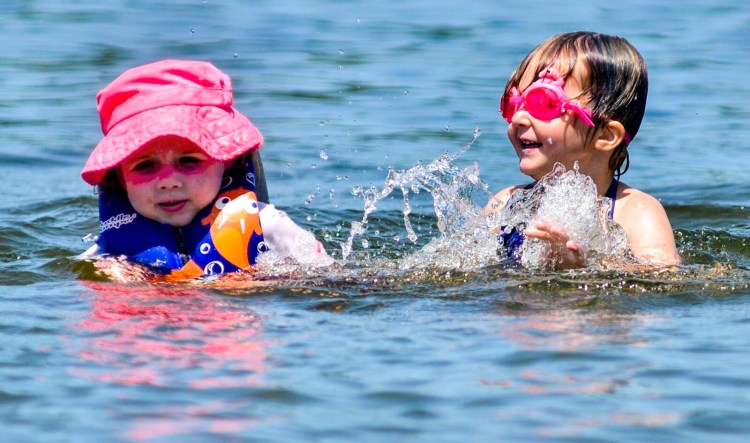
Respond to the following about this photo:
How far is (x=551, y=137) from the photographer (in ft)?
20.9

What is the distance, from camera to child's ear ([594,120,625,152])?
21.0 ft

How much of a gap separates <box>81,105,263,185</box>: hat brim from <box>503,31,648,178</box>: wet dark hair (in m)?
1.44

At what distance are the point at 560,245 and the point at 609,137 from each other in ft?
2.69

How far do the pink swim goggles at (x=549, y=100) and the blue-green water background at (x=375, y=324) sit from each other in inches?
30.9

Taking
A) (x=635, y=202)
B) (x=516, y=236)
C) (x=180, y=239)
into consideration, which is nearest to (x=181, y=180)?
(x=180, y=239)

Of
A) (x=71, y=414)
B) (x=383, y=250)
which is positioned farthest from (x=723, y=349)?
(x=383, y=250)

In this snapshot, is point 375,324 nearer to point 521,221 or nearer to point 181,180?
point 181,180

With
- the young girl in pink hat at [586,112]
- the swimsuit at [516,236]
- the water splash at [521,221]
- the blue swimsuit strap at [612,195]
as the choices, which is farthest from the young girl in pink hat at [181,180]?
the blue swimsuit strap at [612,195]

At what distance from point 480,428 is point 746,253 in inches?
147

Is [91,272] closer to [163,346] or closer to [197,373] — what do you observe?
[163,346]

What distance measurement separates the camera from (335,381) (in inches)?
176

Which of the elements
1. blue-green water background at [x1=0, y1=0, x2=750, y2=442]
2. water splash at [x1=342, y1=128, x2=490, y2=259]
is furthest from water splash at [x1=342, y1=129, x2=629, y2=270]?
blue-green water background at [x1=0, y1=0, x2=750, y2=442]

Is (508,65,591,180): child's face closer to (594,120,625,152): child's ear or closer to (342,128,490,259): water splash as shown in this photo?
(594,120,625,152): child's ear

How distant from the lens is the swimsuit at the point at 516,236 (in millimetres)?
6480
